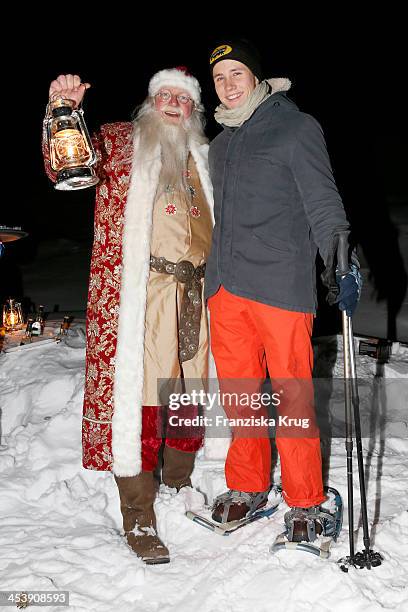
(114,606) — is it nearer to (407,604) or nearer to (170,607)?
(170,607)

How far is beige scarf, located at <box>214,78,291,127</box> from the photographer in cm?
252

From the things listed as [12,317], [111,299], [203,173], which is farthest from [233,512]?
[12,317]

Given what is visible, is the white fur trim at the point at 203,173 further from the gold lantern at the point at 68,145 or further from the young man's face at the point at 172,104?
the gold lantern at the point at 68,145

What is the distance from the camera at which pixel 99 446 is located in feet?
9.16

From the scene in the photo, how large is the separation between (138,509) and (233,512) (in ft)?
1.51

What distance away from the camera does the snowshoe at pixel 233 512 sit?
9.02ft

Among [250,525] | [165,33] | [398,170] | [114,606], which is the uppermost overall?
[165,33]

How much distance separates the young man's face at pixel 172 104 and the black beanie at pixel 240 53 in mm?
291

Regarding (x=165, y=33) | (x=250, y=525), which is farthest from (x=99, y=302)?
(x=165, y=33)

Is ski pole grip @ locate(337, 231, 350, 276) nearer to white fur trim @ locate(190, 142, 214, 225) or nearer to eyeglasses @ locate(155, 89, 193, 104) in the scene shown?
white fur trim @ locate(190, 142, 214, 225)

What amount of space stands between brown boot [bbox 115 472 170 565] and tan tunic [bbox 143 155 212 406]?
1.23 ft

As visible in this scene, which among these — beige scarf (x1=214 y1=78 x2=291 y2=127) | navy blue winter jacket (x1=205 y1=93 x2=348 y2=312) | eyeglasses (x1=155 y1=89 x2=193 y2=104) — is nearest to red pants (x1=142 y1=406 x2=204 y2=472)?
navy blue winter jacket (x1=205 y1=93 x2=348 y2=312)

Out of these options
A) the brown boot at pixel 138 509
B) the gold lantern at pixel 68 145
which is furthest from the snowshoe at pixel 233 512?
the gold lantern at pixel 68 145

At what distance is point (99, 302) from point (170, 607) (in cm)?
135
